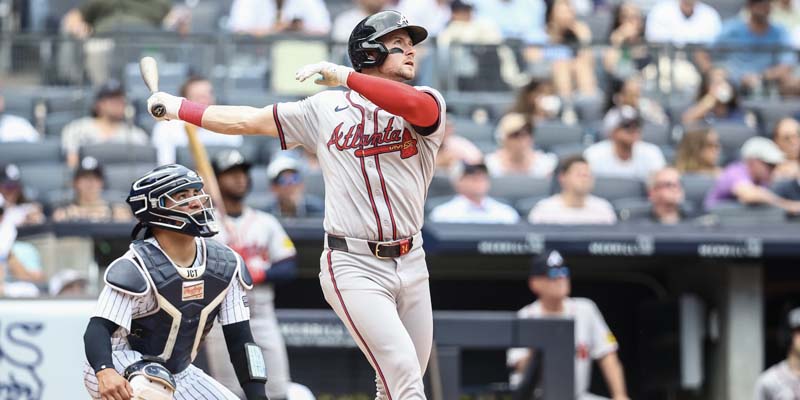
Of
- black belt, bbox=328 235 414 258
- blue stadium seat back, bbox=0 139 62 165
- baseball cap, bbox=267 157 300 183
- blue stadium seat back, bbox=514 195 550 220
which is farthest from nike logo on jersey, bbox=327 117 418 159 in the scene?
blue stadium seat back, bbox=0 139 62 165

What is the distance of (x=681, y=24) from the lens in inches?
467

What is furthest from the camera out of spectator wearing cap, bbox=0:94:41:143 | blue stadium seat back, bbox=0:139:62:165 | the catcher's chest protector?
spectator wearing cap, bbox=0:94:41:143

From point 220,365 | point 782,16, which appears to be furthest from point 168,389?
point 782,16

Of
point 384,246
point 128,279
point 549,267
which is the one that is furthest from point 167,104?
point 549,267

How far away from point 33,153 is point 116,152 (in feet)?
2.38

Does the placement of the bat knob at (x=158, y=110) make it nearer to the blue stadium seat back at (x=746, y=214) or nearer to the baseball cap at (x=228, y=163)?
the baseball cap at (x=228, y=163)

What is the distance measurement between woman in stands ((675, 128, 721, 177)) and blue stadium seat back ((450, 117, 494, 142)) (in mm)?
1429

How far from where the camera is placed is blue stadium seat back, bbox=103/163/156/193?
9617 mm

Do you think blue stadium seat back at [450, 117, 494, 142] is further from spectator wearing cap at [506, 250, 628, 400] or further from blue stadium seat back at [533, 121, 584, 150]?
spectator wearing cap at [506, 250, 628, 400]

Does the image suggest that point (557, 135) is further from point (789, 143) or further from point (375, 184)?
point (375, 184)

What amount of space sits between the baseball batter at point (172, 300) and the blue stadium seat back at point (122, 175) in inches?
172

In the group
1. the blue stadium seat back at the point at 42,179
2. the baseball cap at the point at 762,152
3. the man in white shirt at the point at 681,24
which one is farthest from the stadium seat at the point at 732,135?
the blue stadium seat back at the point at 42,179

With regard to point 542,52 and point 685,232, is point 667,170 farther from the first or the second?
point 542,52

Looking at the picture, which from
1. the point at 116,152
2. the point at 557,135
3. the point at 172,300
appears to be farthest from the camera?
the point at 557,135
